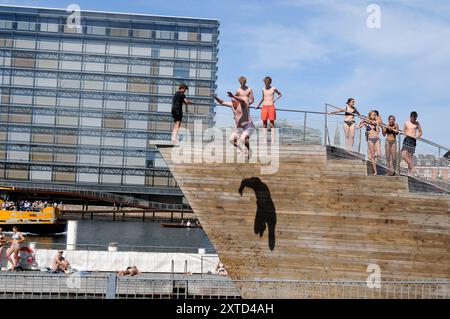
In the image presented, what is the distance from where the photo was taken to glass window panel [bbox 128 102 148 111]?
85.2 meters

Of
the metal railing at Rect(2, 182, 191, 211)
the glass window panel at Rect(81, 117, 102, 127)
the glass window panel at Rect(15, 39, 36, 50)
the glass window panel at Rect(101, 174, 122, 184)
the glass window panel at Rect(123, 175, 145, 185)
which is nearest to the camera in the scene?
the metal railing at Rect(2, 182, 191, 211)

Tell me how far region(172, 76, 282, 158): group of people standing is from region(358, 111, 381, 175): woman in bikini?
2.50 meters

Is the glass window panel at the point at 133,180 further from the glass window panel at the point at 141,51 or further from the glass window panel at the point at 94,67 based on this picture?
the glass window panel at the point at 141,51

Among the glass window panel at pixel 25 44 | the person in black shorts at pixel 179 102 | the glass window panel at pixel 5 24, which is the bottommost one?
the person in black shorts at pixel 179 102

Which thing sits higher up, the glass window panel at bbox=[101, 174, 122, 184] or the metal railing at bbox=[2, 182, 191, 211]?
the glass window panel at bbox=[101, 174, 122, 184]

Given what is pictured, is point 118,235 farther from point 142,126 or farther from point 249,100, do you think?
point 249,100

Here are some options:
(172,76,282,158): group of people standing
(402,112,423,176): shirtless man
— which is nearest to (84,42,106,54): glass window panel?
(172,76,282,158): group of people standing

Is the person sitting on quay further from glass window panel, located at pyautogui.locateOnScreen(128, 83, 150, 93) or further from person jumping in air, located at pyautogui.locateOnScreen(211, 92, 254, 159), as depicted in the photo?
glass window panel, located at pyautogui.locateOnScreen(128, 83, 150, 93)

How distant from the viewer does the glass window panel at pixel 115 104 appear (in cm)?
8494

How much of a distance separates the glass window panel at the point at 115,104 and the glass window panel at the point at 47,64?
941 centimetres

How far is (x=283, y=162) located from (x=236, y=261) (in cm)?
289

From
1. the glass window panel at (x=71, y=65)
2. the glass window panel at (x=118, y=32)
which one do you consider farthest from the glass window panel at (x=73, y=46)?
the glass window panel at (x=118, y=32)

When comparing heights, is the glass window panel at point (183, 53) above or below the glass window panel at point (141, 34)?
below

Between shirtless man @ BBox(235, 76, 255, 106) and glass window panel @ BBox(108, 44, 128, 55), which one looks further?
glass window panel @ BBox(108, 44, 128, 55)
